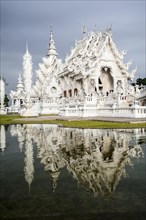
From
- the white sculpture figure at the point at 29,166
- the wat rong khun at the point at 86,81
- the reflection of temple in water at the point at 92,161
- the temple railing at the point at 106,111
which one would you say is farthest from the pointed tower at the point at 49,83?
the white sculpture figure at the point at 29,166

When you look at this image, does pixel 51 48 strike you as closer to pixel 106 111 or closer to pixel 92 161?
pixel 106 111

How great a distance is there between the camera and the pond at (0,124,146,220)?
3605mm

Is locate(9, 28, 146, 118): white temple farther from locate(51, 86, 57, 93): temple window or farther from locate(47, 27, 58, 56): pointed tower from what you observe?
locate(47, 27, 58, 56): pointed tower

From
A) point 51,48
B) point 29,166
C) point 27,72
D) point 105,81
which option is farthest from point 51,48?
point 29,166

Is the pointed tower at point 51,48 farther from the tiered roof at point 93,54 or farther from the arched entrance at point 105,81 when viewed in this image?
the arched entrance at point 105,81

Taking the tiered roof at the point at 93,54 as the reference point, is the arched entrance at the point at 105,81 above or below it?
below

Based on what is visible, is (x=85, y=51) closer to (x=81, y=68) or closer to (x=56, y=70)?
(x=81, y=68)

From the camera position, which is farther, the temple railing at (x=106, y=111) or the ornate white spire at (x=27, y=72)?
the ornate white spire at (x=27, y=72)

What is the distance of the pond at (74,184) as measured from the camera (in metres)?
3.61

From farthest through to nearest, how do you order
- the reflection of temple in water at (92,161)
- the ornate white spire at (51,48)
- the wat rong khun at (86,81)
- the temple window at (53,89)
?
the ornate white spire at (51,48), the temple window at (53,89), the wat rong khun at (86,81), the reflection of temple in water at (92,161)

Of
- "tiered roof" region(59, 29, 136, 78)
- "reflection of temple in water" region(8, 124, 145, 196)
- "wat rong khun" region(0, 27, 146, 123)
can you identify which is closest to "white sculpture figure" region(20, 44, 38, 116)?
"wat rong khun" region(0, 27, 146, 123)

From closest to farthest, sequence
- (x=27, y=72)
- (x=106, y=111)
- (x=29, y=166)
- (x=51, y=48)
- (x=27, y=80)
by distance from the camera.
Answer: (x=29, y=166)
(x=106, y=111)
(x=27, y=80)
(x=27, y=72)
(x=51, y=48)

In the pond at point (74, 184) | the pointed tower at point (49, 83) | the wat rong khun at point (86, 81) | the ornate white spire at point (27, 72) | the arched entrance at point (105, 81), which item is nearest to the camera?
the pond at point (74, 184)

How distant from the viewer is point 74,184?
482 centimetres
